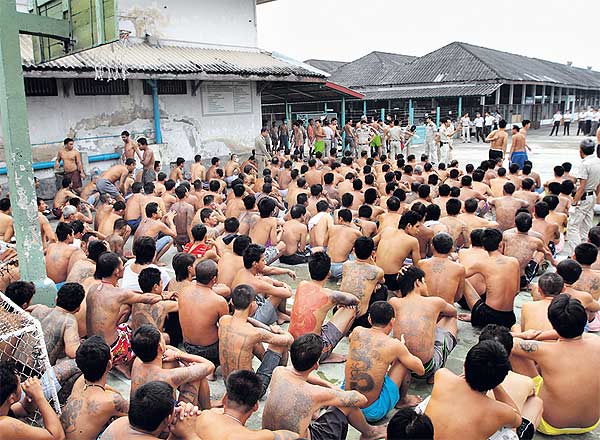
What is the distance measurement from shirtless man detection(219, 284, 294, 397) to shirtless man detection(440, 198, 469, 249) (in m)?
3.69

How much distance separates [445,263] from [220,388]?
253 cm

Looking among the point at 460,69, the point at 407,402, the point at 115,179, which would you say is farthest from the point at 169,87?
the point at 460,69

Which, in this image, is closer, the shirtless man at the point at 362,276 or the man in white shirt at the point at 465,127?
the shirtless man at the point at 362,276

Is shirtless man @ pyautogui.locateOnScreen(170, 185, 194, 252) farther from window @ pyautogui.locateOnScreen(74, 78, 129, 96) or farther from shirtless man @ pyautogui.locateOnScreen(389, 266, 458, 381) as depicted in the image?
window @ pyautogui.locateOnScreen(74, 78, 129, 96)

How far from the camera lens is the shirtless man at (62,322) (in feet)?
14.1

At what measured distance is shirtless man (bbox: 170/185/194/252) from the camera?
8680 millimetres

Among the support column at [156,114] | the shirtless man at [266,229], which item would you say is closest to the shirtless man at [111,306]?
the shirtless man at [266,229]

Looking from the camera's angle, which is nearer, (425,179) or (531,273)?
(531,273)

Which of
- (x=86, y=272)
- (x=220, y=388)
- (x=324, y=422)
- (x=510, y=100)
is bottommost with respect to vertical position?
(x=220, y=388)

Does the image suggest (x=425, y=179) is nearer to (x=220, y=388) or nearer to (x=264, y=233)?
(x=264, y=233)

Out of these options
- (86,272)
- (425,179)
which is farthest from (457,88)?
(86,272)

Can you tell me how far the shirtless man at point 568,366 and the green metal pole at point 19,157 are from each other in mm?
4709

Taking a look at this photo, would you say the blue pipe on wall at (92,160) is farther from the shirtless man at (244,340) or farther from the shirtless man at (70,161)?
the shirtless man at (244,340)

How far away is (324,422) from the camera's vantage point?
11.5ft
